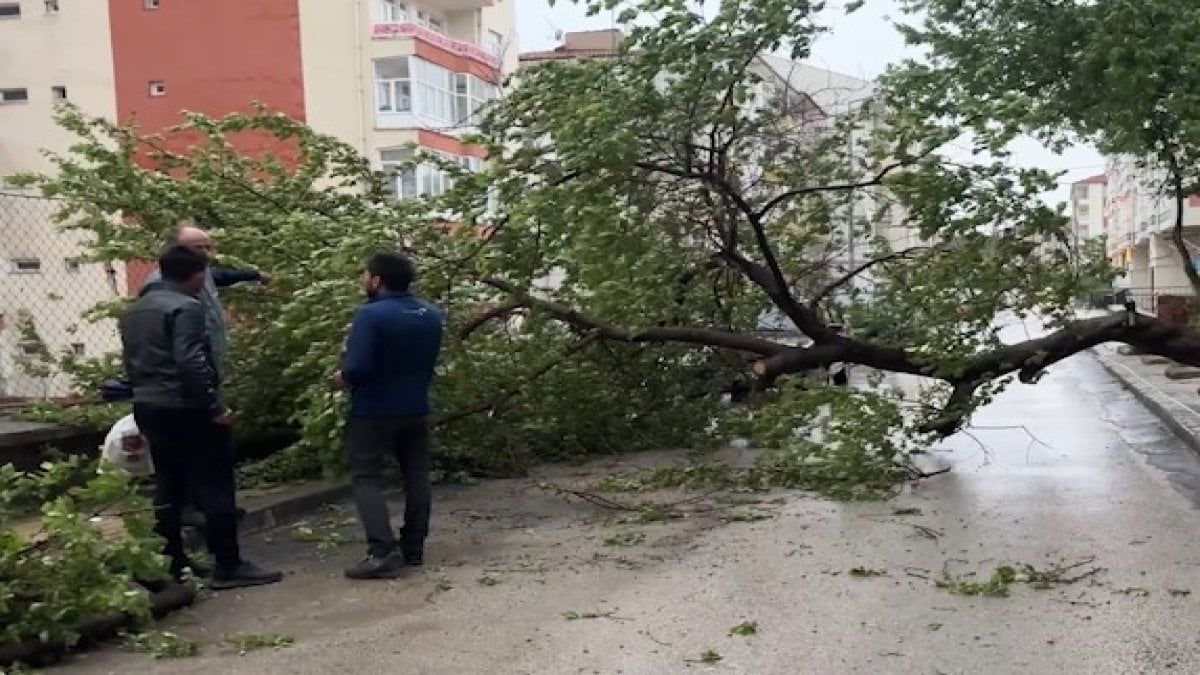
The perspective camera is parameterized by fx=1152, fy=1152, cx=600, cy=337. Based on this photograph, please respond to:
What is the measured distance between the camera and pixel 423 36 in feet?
111

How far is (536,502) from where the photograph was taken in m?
8.82

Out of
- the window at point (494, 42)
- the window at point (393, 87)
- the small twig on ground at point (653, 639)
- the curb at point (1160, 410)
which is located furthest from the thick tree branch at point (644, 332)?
the window at point (494, 42)

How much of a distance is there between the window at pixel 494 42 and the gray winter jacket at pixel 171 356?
36.3 meters

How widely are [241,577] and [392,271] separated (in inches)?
72.4

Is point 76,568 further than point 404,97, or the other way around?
point 404,97

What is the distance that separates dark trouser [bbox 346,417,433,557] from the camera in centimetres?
630

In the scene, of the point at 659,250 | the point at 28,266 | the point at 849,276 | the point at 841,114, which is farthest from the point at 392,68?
the point at 659,250

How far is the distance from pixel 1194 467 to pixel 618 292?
545 centimetres

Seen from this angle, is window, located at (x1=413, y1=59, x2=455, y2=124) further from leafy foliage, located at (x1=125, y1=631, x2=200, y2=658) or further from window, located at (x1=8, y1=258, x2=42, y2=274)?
leafy foliage, located at (x1=125, y1=631, x2=200, y2=658)

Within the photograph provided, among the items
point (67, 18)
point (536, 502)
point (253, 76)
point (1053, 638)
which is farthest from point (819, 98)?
point (67, 18)

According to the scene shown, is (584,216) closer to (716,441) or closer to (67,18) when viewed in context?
(716,441)

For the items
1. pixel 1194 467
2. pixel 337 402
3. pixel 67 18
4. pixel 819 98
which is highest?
pixel 67 18

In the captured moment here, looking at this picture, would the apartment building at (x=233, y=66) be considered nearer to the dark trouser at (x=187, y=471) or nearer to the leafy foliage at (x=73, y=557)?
the dark trouser at (x=187, y=471)

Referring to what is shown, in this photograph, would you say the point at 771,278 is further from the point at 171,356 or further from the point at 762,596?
the point at 171,356
